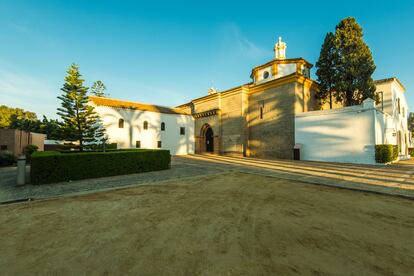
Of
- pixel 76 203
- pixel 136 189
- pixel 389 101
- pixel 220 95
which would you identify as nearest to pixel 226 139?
pixel 220 95

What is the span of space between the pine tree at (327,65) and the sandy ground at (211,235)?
17.2 meters

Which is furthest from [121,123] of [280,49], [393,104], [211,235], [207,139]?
[393,104]

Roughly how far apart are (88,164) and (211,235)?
8168mm

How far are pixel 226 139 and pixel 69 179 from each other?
1850 cm

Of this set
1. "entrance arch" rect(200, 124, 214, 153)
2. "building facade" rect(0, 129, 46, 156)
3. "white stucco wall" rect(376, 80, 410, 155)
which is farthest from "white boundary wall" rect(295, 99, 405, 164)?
"building facade" rect(0, 129, 46, 156)

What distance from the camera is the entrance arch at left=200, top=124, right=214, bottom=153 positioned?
27425mm

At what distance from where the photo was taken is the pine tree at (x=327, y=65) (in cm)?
1792

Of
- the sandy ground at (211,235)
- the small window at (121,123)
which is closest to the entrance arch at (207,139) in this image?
the small window at (121,123)

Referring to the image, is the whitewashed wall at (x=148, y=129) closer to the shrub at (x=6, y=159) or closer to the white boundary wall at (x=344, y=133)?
the shrub at (x=6, y=159)

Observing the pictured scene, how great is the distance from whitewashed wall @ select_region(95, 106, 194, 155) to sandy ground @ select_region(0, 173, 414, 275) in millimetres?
18544

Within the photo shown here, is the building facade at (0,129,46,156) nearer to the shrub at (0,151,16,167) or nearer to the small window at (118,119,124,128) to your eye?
the shrub at (0,151,16,167)

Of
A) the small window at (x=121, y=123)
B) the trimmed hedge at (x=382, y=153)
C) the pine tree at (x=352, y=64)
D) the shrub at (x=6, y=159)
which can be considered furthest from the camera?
the small window at (x=121, y=123)

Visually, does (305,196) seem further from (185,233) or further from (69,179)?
(69,179)

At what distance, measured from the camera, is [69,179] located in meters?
8.00
